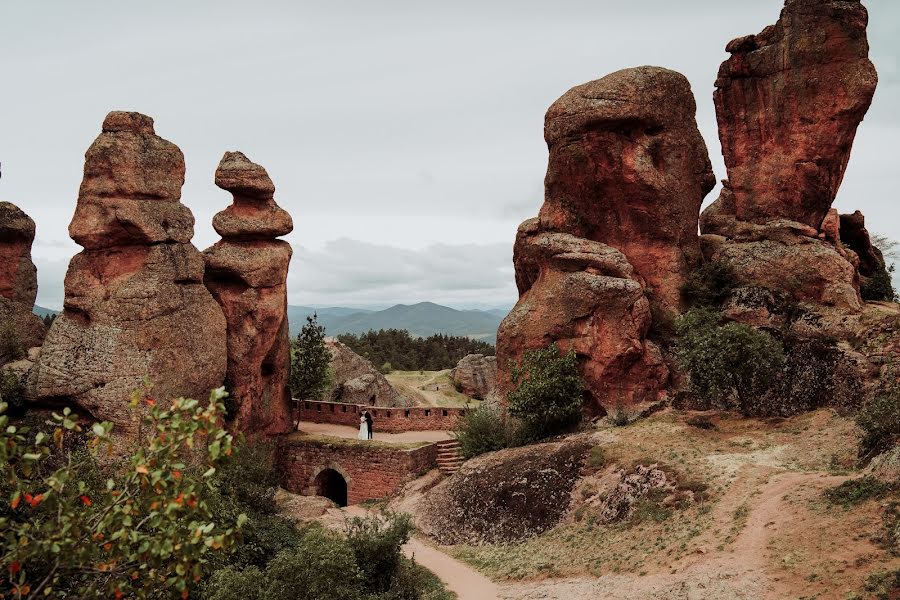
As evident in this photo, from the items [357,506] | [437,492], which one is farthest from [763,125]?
[357,506]

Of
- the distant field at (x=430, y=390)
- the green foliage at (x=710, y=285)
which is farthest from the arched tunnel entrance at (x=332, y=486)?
the green foliage at (x=710, y=285)

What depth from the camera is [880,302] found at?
34.6 metres

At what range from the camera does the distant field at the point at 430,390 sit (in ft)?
168

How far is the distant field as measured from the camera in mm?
51250

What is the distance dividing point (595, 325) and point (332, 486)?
52.2 feet

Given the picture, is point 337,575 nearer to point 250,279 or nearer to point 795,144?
point 250,279

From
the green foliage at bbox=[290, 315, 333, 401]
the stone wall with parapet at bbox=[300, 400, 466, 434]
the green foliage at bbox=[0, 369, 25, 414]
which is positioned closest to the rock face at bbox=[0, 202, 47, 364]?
the green foliage at bbox=[0, 369, 25, 414]

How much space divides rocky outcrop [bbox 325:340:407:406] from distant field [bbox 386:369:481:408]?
8.16 feet

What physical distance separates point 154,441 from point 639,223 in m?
30.8

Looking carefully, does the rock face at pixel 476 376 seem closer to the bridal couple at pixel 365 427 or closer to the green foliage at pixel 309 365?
the green foliage at pixel 309 365

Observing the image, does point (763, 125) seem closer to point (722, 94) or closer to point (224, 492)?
point (722, 94)

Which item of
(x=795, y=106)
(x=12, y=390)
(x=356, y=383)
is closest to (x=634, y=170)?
(x=795, y=106)

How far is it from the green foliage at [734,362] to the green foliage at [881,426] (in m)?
6.24

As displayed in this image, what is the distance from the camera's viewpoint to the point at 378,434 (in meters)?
37.4
